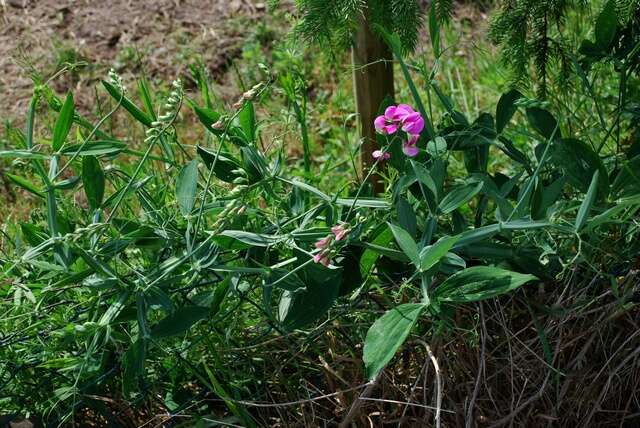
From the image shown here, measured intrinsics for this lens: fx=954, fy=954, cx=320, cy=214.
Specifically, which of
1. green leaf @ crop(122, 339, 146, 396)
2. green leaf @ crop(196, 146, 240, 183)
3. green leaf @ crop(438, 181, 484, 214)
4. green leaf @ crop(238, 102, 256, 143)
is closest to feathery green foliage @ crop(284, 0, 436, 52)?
green leaf @ crop(238, 102, 256, 143)

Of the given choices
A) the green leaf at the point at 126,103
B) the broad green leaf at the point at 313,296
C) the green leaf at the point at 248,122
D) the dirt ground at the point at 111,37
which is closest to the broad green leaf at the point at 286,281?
the broad green leaf at the point at 313,296

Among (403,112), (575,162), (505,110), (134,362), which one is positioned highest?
(403,112)

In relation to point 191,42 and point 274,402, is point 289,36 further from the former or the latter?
point 191,42

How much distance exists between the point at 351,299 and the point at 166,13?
259 centimetres

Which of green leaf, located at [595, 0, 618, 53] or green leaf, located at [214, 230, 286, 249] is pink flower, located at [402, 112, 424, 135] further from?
green leaf, located at [595, 0, 618, 53]

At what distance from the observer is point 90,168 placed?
83.6 inches

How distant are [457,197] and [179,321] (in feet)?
2.13

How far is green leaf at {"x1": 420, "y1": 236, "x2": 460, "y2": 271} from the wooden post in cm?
85

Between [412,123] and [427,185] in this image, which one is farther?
[412,123]

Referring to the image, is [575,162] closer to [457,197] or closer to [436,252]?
[457,197]

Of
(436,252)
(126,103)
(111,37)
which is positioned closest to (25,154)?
(126,103)

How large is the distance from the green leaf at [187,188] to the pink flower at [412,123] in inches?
18.7

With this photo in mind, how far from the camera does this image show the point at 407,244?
6.16 feet

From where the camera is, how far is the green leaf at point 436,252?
181 centimetres
